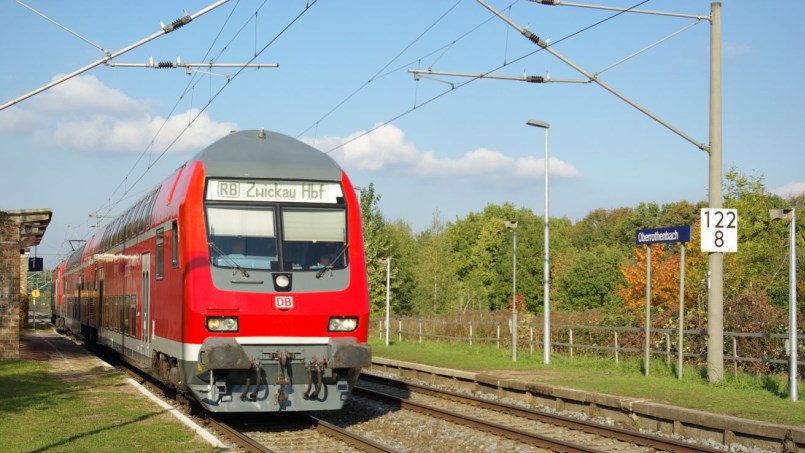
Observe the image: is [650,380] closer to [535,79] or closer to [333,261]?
[535,79]

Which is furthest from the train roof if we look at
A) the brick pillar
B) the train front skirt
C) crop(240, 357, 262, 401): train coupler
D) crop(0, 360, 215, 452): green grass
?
the brick pillar

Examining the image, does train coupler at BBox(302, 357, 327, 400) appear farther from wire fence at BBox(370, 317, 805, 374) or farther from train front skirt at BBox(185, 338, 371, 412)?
wire fence at BBox(370, 317, 805, 374)

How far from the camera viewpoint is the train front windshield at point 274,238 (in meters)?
13.1

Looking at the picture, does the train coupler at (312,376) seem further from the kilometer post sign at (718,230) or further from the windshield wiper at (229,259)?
the kilometer post sign at (718,230)

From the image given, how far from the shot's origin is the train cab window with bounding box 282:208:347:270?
43.6 ft

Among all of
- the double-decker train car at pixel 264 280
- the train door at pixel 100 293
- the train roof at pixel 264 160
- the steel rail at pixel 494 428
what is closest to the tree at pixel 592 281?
the train door at pixel 100 293

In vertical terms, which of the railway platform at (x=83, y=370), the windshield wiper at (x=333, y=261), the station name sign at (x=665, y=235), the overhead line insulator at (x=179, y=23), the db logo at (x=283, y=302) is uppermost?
the overhead line insulator at (x=179, y=23)

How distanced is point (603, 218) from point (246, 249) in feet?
343

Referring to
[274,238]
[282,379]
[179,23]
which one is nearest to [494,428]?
[282,379]

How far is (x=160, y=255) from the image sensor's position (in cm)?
1535

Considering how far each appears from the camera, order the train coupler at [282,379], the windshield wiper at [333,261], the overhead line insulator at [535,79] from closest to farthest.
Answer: the train coupler at [282,379] → the windshield wiper at [333,261] → the overhead line insulator at [535,79]

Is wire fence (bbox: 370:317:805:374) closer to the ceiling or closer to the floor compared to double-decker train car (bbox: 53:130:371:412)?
closer to the floor

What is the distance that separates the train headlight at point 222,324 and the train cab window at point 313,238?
42.1 inches

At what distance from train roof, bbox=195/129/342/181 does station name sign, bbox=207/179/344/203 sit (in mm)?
99
